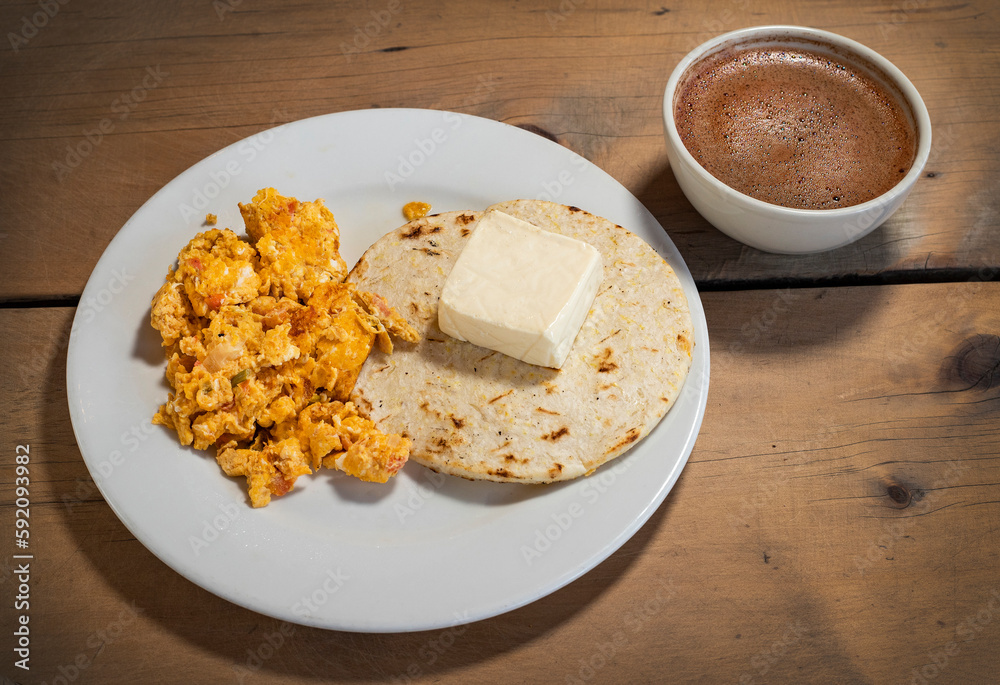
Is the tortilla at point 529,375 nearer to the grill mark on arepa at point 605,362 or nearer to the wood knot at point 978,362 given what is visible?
the grill mark on arepa at point 605,362

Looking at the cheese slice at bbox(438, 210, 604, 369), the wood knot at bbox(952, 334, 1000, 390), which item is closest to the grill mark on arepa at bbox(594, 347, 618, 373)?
the cheese slice at bbox(438, 210, 604, 369)

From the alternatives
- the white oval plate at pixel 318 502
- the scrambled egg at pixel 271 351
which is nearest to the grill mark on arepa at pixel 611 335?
the white oval plate at pixel 318 502

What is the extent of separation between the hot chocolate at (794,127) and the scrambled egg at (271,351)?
4.01 feet

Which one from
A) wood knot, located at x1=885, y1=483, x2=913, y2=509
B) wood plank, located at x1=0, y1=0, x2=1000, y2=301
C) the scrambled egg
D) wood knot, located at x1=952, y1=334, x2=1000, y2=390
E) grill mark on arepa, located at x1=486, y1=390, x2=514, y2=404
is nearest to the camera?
the scrambled egg

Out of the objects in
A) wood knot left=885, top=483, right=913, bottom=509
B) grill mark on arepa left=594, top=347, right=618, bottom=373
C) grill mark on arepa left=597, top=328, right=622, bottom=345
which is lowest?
wood knot left=885, top=483, right=913, bottom=509

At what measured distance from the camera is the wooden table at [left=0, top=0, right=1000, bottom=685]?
6.75ft

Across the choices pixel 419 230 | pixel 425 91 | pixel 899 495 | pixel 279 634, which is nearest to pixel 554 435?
pixel 419 230

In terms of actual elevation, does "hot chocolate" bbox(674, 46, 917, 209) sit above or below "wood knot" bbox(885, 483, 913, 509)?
above

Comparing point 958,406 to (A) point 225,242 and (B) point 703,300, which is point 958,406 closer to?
(B) point 703,300

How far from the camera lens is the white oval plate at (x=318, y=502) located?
1.82 meters

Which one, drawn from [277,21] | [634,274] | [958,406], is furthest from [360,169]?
[958,406]

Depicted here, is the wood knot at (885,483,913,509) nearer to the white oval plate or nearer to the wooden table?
the wooden table

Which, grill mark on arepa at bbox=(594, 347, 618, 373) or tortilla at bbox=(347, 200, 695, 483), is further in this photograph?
grill mark on arepa at bbox=(594, 347, 618, 373)

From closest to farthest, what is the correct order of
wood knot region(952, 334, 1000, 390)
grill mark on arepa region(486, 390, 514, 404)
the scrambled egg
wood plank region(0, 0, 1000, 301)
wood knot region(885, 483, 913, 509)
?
the scrambled egg → grill mark on arepa region(486, 390, 514, 404) → wood knot region(885, 483, 913, 509) → wood knot region(952, 334, 1000, 390) → wood plank region(0, 0, 1000, 301)
